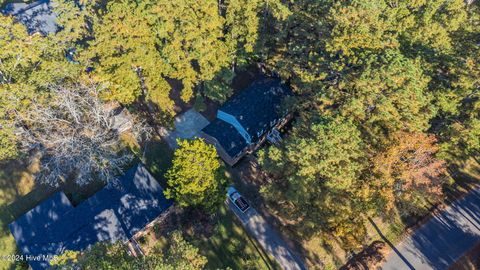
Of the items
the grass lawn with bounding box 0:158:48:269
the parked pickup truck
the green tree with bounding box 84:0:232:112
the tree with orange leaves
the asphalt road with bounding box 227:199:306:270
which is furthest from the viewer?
the parked pickup truck

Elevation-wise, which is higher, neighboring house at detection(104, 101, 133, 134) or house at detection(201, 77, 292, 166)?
neighboring house at detection(104, 101, 133, 134)

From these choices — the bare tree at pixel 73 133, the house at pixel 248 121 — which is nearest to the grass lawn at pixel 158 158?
the bare tree at pixel 73 133

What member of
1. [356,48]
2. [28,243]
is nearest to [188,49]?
[356,48]

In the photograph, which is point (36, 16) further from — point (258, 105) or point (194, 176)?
point (194, 176)

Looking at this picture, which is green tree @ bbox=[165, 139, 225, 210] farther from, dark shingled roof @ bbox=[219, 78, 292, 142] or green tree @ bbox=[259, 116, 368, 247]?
dark shingled roof @ bbox=[219, 78, 292, 142]

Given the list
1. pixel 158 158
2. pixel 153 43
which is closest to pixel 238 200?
pixel 158 158

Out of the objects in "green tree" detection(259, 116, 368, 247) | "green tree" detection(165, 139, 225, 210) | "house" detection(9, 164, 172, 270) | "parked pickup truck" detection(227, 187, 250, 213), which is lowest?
"green tree" detection(259, 116, 368, 247)

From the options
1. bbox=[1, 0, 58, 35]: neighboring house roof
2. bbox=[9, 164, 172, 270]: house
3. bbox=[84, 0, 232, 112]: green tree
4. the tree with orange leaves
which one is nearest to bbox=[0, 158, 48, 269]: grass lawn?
bbox=[9, 164, 172, 270]: house

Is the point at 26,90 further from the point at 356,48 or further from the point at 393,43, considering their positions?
the point at 393,43

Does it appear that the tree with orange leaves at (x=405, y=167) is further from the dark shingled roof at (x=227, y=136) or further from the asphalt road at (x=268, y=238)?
the dark shingled roof at (x=227, y=136)
